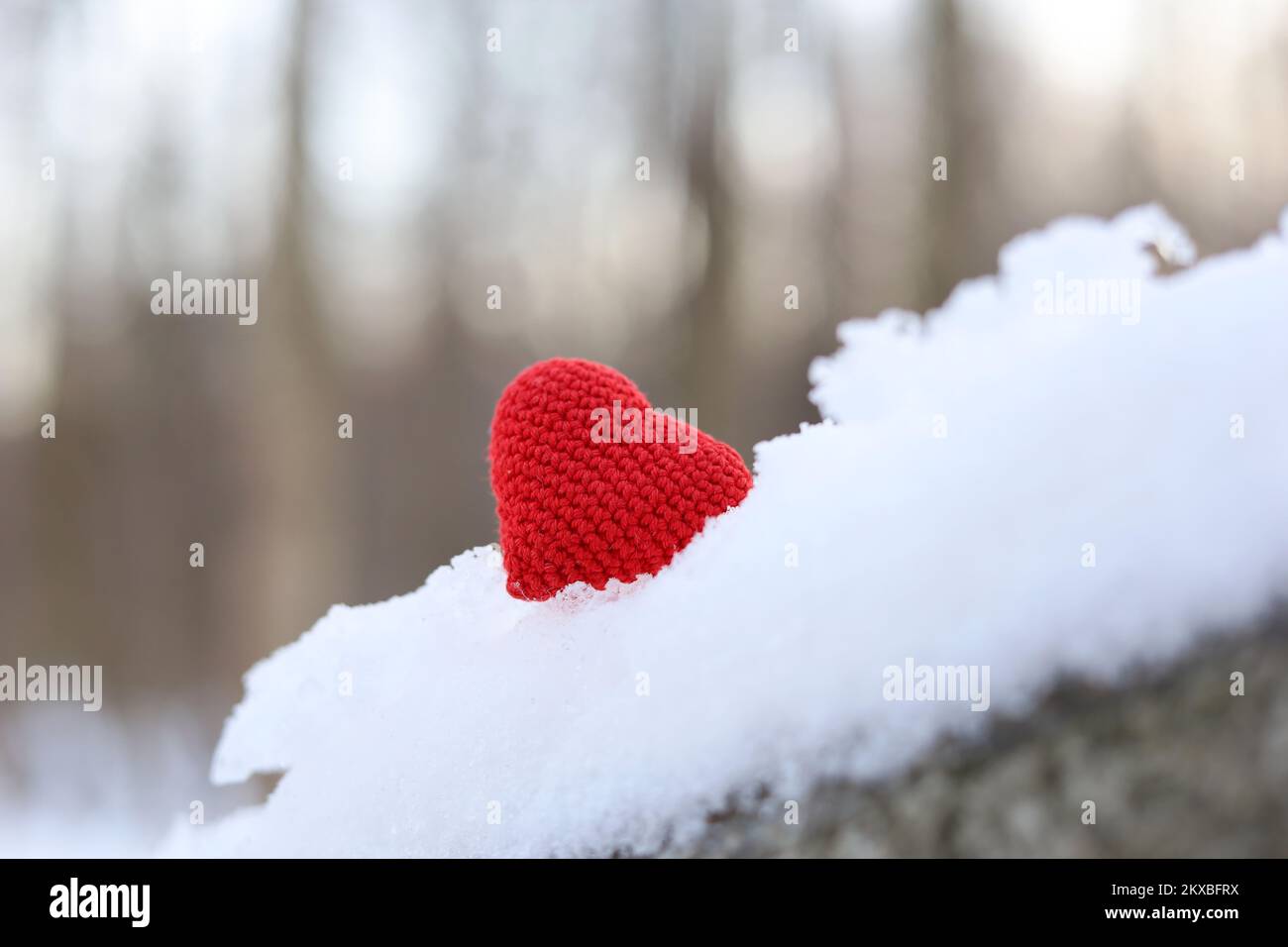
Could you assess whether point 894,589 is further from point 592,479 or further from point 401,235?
point 401,235

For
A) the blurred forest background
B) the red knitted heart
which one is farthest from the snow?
the blurred forest background

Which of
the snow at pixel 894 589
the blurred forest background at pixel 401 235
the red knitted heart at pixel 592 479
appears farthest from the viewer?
the blurred forest background at pixel 401 235

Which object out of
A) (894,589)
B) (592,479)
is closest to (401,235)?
(592,479)

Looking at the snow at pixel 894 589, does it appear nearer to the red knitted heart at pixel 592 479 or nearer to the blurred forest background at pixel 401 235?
the red knitted heart at pixel 592 479

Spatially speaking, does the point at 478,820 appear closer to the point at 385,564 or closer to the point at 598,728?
the point at 598,728

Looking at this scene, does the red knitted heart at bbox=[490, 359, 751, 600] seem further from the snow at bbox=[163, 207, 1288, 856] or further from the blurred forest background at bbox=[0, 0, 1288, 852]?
the blurred forest background at bbox=[0, 0, 1288, 852]

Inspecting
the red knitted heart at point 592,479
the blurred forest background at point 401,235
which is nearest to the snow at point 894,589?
the red knitted heart at point 592,479

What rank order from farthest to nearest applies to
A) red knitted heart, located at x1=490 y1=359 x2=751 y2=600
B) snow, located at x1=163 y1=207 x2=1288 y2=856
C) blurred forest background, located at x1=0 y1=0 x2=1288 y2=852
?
blurred forest background, located at x1=0 y1=0 x2=1288 y2=852
red knitted heart, located at x1=490 y1=359 x2=751 y2=600
snow, located at x1=163 y1=207 x2=1288 y2=856
